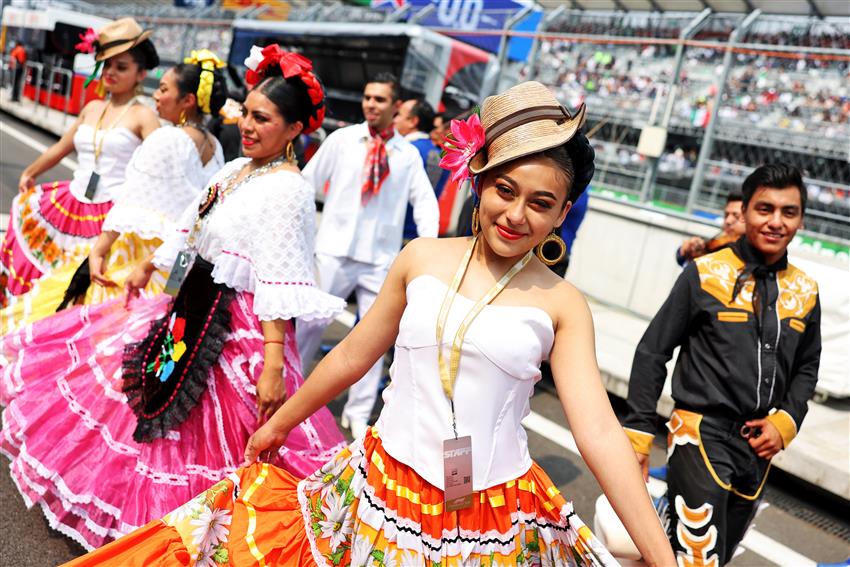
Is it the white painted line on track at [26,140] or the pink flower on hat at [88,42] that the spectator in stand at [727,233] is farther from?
the white painted line on track at [26,140]

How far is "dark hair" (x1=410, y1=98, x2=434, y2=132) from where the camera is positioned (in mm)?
6215

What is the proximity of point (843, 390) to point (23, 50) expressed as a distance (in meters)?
25.4

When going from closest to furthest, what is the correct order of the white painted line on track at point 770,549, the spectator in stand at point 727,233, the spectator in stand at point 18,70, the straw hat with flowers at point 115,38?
the white painted line on track at point 770,549
the straw hat with flowers at point 115,38
the spectator in stand at point 727,233
the spectator in stand at point 18,70

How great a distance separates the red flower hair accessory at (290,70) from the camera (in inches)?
118

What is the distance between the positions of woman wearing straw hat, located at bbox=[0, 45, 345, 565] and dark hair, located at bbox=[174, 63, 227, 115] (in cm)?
136

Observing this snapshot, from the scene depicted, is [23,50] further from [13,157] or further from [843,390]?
[843,390]

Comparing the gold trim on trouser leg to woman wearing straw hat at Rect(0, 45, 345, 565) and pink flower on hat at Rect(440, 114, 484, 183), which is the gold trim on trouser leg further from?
pink flower on hat at Rect(440, 114, 484, 183)

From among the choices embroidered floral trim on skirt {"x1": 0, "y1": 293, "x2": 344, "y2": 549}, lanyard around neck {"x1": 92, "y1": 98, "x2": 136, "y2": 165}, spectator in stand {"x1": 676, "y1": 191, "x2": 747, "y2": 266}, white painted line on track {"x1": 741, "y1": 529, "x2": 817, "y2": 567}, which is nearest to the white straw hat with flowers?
embroidered floral trim on skirt {"x1": 0, "y1": 293, "x2": 344, "y2": 549}

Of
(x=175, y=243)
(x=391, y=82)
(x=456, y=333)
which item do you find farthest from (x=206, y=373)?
(x=391, y=82)

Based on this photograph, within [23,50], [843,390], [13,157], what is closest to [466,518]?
[843,390]

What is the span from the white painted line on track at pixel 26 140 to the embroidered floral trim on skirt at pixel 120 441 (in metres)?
11.1

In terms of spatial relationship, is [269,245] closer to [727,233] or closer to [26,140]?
[727,233]

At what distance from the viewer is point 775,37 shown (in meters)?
7.97

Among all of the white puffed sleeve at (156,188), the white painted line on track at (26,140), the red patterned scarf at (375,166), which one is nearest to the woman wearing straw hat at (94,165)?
the white puffed sleeve at (156,188)
